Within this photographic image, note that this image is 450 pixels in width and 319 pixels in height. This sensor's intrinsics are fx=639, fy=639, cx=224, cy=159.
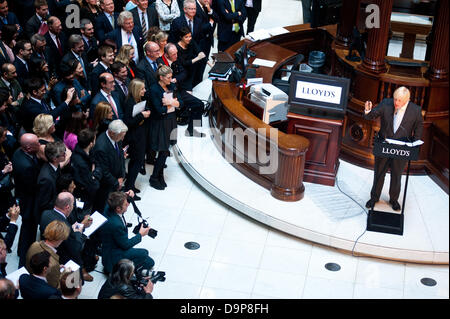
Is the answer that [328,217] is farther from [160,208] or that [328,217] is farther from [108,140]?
[108,140]

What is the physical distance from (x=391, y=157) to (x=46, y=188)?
338 cm

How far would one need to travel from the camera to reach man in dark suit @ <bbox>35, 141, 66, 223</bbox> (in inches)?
230

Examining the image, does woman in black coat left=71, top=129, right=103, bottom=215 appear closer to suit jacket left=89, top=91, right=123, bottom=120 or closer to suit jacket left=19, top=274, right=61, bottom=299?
suit jacket left=89, top=91, right=123, bottom=120

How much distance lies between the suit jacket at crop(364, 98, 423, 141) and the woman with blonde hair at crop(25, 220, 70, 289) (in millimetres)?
3346

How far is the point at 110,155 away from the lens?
6.43 m

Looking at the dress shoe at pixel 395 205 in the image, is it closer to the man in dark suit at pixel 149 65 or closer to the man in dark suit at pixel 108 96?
the man in dark suit at pixel 149 65

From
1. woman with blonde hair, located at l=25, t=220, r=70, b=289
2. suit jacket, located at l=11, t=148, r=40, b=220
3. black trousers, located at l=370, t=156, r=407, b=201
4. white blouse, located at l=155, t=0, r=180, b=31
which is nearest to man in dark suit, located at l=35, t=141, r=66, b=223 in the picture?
suit jacket, located at l=11, t=148, r=40, b=220

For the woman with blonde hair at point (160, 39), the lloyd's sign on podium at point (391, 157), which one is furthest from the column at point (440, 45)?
the woman with blonde hair at point (160, 39)

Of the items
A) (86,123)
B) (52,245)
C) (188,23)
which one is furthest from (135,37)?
(52,245)

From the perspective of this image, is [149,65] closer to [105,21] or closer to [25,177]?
[105,21]

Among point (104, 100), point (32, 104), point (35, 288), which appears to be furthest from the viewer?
point (104, 100)

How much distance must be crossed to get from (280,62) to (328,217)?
3163 mm

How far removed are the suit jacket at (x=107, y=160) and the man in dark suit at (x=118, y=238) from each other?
0.51 metres

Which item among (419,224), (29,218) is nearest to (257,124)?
(419,224)
